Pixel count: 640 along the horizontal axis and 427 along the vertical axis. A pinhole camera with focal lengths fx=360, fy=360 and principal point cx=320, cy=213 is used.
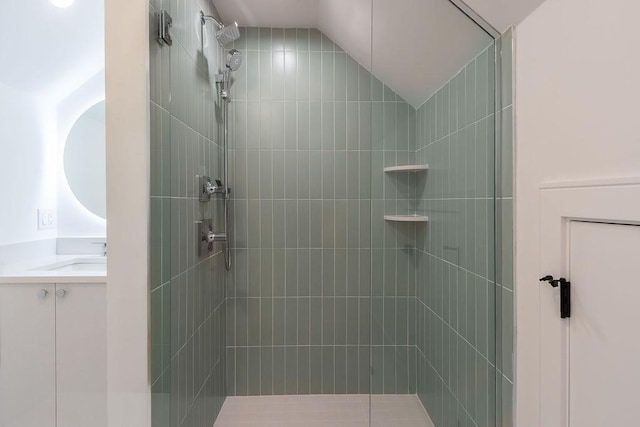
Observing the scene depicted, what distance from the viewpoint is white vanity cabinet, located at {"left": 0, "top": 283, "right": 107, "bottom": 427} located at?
145 cm

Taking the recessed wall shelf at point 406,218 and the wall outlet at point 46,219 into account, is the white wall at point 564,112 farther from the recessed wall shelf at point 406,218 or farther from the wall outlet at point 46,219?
the wall outlet at point 46,219

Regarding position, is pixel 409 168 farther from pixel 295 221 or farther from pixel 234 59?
pixel 234 59

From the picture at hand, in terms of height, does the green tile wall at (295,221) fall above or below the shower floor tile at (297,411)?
above

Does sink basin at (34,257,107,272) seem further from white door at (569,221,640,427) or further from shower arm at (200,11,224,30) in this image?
white door at (569,221,640,427)

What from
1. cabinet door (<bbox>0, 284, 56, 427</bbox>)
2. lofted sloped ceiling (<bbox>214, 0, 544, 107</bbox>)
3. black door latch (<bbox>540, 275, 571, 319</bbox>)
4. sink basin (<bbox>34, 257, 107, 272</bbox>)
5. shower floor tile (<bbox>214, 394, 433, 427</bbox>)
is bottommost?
shower floor tile (<bbox>214, 394, 433, 427</bbox>)

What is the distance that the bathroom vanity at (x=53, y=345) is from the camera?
4.75ft

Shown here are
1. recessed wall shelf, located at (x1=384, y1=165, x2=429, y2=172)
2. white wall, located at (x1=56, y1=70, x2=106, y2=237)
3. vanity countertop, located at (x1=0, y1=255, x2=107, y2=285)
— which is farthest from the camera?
white wall, located at (x1=56, y1=70, x2=106, y2=237)

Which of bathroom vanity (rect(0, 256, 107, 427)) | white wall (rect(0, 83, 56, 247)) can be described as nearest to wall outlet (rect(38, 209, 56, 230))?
white wall (rect(0, 83, 56, 247))

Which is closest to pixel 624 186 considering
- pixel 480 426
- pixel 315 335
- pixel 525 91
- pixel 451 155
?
pixel 525 91

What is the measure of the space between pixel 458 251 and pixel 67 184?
2.20 meters

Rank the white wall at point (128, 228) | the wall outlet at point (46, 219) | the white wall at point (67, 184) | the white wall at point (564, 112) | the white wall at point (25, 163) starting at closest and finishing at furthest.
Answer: the white wall at point (564, 112) → the white wall at point (128, 228) → the white wall at point (25, 163) → the wall outlet at point (46, 219) → the white wall at point (67, 184)

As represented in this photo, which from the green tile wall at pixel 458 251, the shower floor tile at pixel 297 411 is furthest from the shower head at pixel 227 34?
the shower floor tile at pixel 297 411

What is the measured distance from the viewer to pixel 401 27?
4.47 ft

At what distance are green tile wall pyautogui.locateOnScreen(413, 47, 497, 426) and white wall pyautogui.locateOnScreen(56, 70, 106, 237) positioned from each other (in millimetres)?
1933
